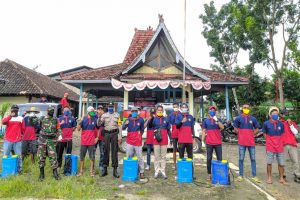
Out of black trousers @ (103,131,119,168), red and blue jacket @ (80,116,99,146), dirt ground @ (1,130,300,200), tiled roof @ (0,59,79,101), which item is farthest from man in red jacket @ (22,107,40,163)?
tiled roof @ (0,59,79,101)

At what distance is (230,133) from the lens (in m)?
14.5

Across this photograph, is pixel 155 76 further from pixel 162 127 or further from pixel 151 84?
pixel 162 127

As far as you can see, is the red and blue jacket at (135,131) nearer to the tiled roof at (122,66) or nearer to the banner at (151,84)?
the banner at (151,84)

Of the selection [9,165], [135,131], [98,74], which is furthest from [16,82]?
[135,131]

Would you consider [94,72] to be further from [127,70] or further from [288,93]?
[288,93]

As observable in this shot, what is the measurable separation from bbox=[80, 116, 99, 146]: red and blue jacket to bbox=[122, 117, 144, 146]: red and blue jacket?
835 millimetres

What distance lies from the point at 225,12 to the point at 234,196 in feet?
76.3

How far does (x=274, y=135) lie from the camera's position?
21.7 ft

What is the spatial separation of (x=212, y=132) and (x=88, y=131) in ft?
10.8

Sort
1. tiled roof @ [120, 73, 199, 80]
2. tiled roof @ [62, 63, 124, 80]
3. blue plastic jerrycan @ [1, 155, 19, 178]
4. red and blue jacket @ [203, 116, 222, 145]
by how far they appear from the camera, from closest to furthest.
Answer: blue plastic jerrycan @ [1, 155, 19, 178], red and blue jacket @ [203, 116, 222, 145], tiled roof @ [120, 73, 199, 80], tiled roof @ [62, 63, 124, 80]

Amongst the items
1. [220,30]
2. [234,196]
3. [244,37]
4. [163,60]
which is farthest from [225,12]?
[234,196]

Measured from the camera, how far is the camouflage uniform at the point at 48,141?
A: 249 inches

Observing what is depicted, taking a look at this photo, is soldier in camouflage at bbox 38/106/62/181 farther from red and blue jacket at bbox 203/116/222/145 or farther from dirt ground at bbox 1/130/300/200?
red and blue jacket at bbox 203/116/222/145

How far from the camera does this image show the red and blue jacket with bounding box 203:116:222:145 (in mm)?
6539
